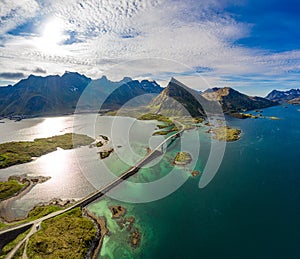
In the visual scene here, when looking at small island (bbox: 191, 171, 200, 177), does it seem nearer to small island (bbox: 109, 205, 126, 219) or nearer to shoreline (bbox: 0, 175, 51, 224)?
small island (bbox: 109, 205, 126, 219)

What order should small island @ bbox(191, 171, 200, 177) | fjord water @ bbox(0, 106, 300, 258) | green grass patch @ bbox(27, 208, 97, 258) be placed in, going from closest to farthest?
green grass patch @ bbox(27, 208, 97, 258) < fjord water @ bbox(0, 106, 300, 258) < small island @ bbox(191, 171, 200, 177)

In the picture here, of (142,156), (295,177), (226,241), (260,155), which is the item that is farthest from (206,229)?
(260,155)

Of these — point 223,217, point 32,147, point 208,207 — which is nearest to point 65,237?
point 208,207

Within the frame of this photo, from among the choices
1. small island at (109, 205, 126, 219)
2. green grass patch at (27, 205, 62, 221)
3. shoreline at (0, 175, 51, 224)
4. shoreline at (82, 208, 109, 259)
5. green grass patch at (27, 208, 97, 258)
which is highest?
green grass patch at (27, 208, 97, 258)

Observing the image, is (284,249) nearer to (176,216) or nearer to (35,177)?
(176,216)

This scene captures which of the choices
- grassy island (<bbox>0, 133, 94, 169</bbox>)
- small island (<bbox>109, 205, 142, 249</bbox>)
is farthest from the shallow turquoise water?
grassy island (<bbox>0, 133, 94, 169</bbox>)
